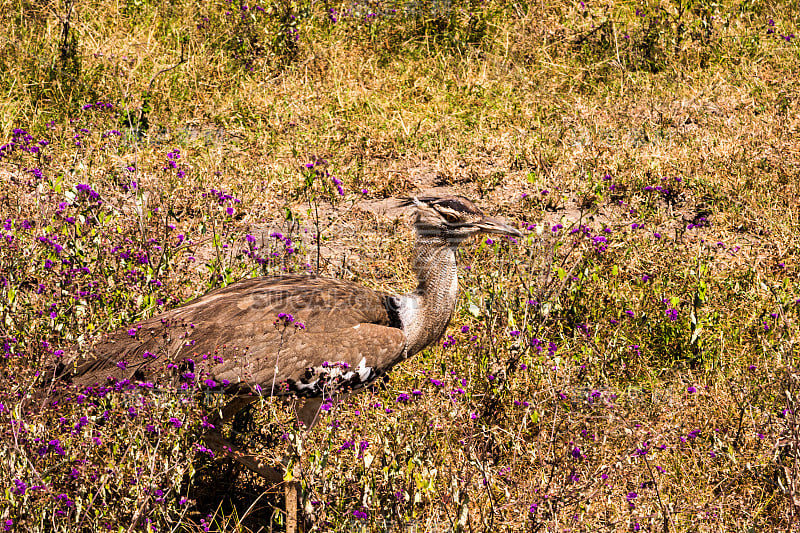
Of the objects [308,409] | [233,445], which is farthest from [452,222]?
[233,445]

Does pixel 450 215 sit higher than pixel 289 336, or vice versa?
pixel 450 215

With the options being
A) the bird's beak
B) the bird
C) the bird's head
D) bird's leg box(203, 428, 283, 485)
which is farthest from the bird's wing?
the bird's beak

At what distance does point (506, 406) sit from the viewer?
4766 millimetres

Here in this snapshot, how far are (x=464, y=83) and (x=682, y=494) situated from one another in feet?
14.8

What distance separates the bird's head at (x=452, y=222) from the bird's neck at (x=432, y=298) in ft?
0.14

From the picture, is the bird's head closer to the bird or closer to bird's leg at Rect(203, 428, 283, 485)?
the bird

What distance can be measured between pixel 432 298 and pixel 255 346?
91cm

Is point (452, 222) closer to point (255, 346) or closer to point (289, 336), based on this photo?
point (289, 336)

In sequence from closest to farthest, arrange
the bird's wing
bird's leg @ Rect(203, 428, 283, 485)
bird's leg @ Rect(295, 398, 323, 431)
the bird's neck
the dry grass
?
1. the dry grass
2. the bird's wing
3. bird's leg @ Rect(203, 428, 283, 485)
4. bird's leg @ Rect(295, 398, 323, 431)
5. the bird's neck

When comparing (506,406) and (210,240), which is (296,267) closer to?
(210,240)

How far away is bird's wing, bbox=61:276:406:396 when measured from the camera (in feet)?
13.2

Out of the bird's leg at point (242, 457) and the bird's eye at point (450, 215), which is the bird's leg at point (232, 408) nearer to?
the bird's leg at point (242, 457)

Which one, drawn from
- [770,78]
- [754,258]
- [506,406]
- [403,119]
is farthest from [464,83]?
[506,406]

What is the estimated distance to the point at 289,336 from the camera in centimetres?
423
